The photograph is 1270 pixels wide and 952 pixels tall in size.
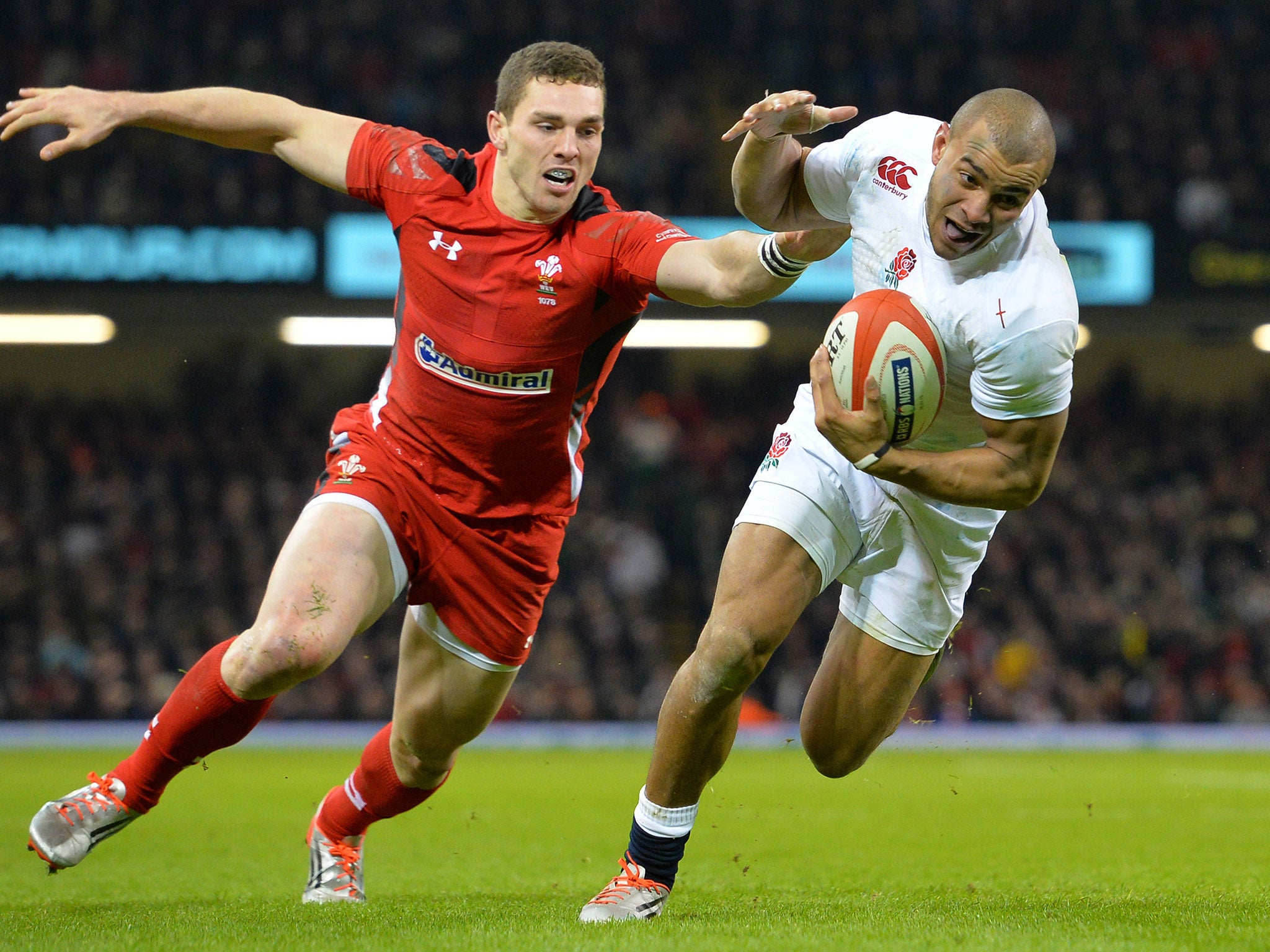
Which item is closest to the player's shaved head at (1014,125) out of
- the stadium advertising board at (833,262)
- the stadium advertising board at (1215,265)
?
the stadium advertising board at (833,262)

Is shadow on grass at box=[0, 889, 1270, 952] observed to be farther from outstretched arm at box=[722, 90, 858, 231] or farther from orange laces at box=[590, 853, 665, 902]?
outstretched arm at box=[722, 90, 858, 231]

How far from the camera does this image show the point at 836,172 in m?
4.63

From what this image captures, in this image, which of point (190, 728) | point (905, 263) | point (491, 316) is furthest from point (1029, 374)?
point (190, 728)

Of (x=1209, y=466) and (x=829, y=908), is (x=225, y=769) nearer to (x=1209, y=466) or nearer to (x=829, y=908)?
(x=829, y=908)

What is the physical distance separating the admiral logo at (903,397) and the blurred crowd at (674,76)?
12267 millimetres

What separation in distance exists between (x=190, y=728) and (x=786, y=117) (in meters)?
2.62

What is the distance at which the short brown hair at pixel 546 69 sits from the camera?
4.57 meters

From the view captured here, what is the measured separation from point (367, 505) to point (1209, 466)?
15.6 meters

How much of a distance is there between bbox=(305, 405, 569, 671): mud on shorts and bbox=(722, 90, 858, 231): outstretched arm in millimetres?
1283

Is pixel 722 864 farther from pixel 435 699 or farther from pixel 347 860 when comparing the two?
pixel 435 699

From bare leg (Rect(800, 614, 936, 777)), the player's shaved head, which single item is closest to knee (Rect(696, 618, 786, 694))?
bare leg (Rect(800, 614, 936, 777))

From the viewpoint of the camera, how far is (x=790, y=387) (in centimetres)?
1894

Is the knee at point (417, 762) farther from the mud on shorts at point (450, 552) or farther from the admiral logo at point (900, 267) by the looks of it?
the admiral logo at point (900, 267)

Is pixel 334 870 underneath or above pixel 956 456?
underneath
